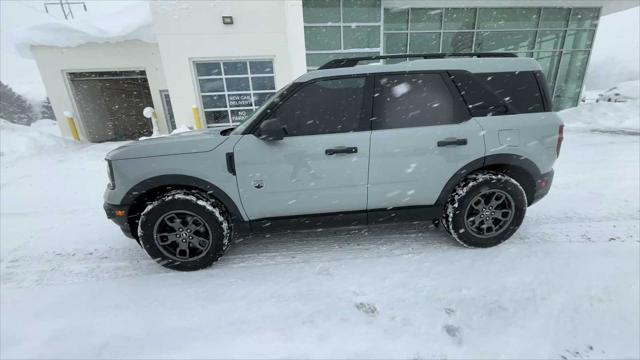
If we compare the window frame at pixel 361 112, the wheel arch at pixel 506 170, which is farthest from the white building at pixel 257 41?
the wheel arch at pixel 506 170

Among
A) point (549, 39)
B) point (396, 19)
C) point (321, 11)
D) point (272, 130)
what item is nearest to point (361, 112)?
point (272, 130)

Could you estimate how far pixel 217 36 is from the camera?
9.84m

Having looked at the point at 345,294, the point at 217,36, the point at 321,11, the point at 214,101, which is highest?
the point at 321,11

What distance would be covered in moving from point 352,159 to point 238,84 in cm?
928

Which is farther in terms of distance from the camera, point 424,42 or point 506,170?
point 424,42

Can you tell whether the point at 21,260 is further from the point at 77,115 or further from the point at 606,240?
the point at 77,115

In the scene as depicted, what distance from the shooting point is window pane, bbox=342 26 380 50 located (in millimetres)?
10492

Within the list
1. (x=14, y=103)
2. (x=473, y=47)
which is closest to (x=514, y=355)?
(x=473, y=47)

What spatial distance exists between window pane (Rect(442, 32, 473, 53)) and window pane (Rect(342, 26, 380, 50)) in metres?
3.41

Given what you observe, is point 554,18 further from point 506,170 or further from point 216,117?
point 216,117

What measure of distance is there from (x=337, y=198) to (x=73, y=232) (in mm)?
3671

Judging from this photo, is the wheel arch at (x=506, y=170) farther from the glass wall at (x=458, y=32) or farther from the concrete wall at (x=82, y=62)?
the concrete wall at (x=82, y=62)

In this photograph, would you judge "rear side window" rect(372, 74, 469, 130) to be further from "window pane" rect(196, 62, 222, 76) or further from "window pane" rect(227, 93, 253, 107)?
"window pane" rect(196, 62, 222, 76)

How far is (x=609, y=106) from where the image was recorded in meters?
10.3
